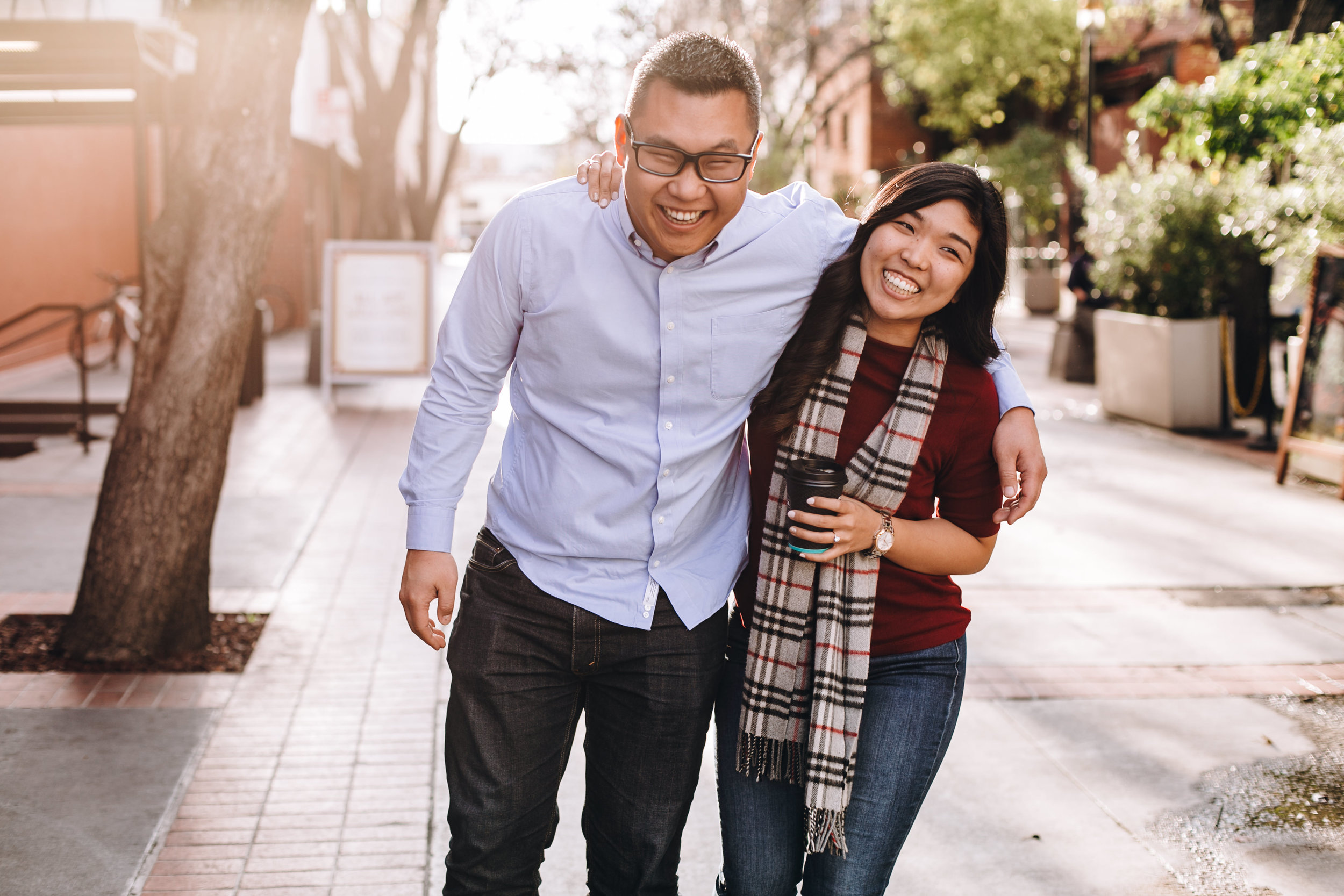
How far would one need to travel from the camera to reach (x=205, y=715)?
4395mm

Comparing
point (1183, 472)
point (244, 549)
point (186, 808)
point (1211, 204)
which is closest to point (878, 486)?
point (186, 808)

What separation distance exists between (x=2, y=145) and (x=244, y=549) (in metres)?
10.5

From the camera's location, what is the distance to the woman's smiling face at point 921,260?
2320 millimetres

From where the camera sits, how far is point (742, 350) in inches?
93.7

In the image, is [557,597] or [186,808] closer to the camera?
[557,597]

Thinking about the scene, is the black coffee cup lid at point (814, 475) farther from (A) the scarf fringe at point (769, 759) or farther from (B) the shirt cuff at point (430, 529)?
(B) the shirt cuff at point (430, 529)

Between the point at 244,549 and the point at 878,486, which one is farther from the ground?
the point at 878,486

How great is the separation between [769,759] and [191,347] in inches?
131

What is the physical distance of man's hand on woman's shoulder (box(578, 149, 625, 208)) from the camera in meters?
2.35

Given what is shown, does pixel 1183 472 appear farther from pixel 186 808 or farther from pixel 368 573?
pixel 186 808

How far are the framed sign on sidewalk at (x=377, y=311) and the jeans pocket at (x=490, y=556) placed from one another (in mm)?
9352

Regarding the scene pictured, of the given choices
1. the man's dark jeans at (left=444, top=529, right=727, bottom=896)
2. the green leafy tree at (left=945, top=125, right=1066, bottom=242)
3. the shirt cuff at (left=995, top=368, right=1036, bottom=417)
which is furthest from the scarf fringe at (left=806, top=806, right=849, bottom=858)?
the green leafy tree at (left=945, top=125, right=1066, bottom=242)

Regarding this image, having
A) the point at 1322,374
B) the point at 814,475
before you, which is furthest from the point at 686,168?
the point at 1322,374

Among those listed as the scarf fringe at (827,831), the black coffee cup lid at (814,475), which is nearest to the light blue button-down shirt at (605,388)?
the black coffee cup lid at (814,475)
